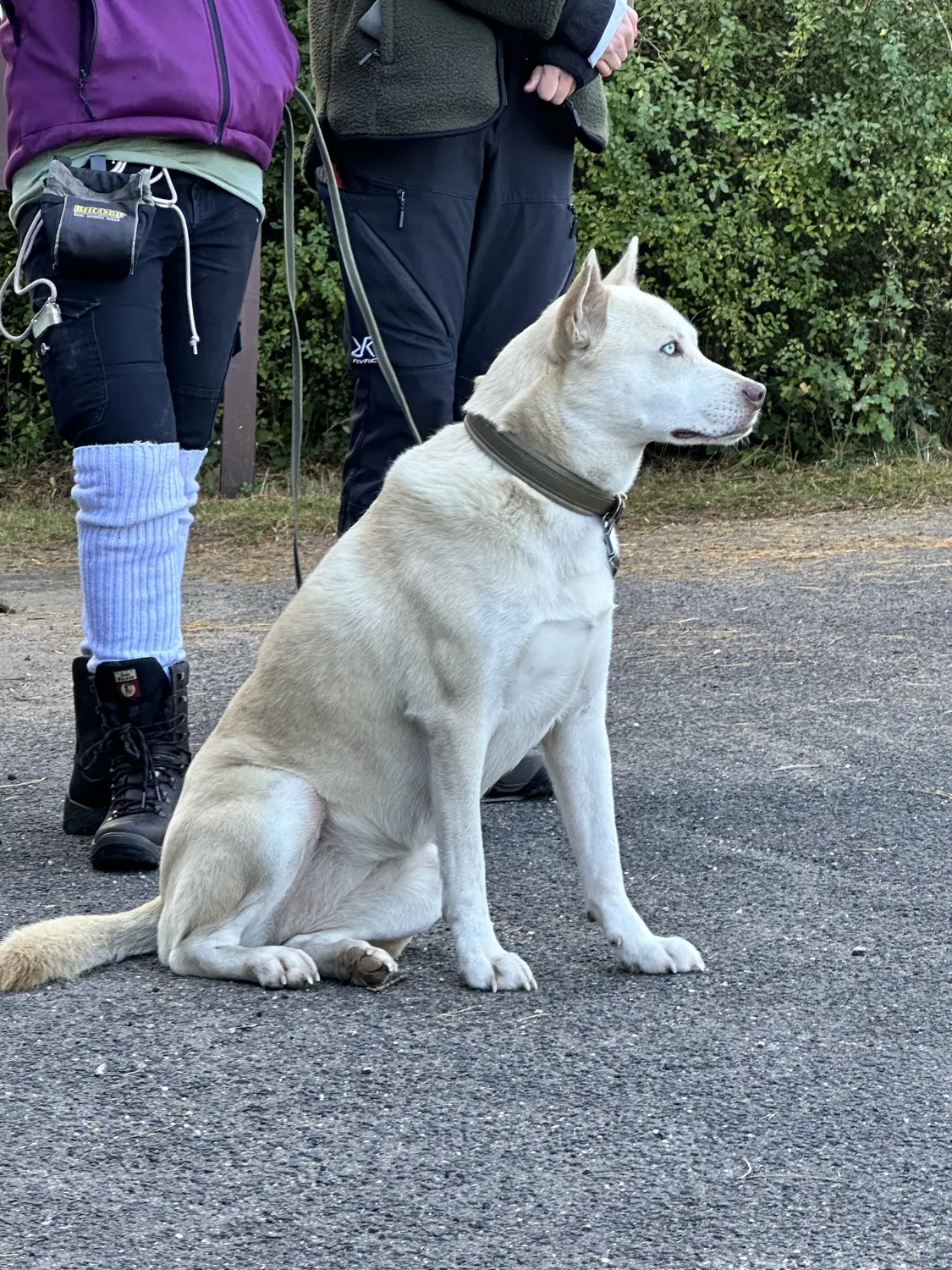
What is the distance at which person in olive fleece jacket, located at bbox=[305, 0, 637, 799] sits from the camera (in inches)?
143

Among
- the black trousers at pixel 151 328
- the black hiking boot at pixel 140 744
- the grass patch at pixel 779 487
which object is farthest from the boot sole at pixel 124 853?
the grass patch at pixel 779 487

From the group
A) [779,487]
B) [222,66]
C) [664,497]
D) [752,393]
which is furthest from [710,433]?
[779,487]

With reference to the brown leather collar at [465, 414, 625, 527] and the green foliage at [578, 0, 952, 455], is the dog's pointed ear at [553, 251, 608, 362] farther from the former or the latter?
the green foliage at [578, 0, 952, 455]

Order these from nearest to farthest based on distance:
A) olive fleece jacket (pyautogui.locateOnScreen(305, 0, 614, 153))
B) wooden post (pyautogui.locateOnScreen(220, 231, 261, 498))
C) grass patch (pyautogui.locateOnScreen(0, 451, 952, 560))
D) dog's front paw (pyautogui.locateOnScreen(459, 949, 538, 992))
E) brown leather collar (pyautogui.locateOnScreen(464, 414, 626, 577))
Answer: dog's front paw (pyautogui.locateOnScreen(459, 949, 538, 992)) → brown leather collar (pyautogui.locateOnScreen(464, 414, 626, 577)) → olive fleece jacket (pyautogui.locateOnScreen(305, 0, 614, 153)) → grass patch (pyautogui.locateOnScreen(0, 451, 952, 560)) → wooden post (pyautogui.locateOnScreen(220, 231, 261, 498))

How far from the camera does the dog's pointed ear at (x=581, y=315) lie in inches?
111

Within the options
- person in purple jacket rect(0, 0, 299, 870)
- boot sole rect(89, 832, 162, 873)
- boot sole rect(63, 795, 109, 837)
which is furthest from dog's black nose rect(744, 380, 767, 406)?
boot sole rect(63, 795, 109, 837)

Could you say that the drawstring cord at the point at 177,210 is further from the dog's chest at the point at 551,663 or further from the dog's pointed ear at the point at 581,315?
the dog's chest at the point at 551,663

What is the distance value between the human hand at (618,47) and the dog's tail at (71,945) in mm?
2198

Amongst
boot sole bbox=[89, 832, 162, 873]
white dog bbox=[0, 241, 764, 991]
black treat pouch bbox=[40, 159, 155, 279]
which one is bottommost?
boot sole bbox=[89, 832, 162, 873]

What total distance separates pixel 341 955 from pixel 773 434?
7819mm

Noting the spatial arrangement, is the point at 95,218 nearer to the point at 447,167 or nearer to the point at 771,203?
the point at 447,167

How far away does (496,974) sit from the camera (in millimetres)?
2750

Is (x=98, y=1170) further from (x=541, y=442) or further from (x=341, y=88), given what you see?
(x=341, y=88)

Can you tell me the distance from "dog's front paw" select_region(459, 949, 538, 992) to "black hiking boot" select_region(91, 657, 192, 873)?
99 centimetres
